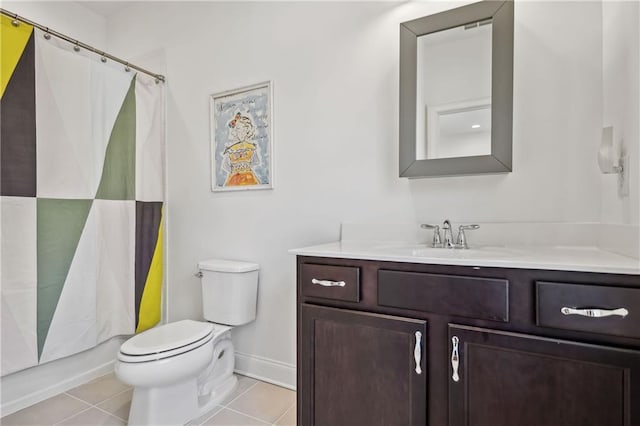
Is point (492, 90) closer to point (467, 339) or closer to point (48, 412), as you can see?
point (467, 339)

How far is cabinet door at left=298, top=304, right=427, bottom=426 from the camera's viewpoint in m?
1.14

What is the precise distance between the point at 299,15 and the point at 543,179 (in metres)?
1.55

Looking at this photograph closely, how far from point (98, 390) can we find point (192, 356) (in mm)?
861

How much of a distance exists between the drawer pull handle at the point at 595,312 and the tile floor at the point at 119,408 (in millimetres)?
1316

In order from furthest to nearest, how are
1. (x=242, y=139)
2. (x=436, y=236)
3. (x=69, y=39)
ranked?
(x=242, y=139) < (x=69, y=39) < (x=436, y=236)

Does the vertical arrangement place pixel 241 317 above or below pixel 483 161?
below

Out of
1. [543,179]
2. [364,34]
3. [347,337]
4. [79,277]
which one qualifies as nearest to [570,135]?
[543,179]

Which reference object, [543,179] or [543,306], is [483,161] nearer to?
[543,179]

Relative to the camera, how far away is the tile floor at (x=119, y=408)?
5.42ft

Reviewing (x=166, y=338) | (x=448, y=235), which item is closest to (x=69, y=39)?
(x=166, y=338)

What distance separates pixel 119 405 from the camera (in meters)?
1.79

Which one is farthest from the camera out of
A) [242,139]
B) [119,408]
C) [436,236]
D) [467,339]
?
→ [242,139]

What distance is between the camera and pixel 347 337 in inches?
49.3

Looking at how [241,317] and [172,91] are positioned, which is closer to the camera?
[241,317]
